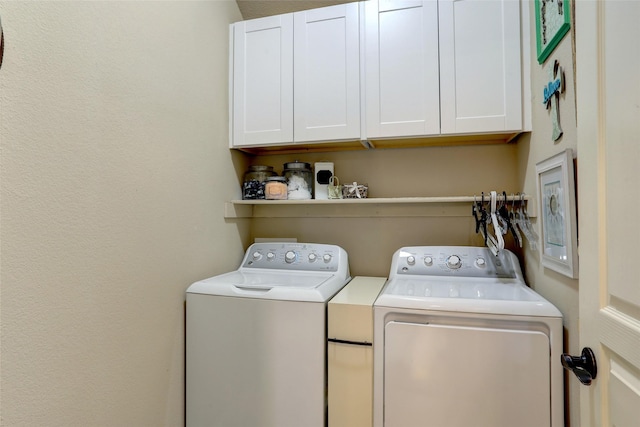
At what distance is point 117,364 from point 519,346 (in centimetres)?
140

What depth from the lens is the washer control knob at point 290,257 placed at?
1.82 metres

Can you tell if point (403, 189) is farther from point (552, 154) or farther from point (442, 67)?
point (552, 154)

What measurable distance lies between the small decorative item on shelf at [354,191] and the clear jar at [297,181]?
216 mm

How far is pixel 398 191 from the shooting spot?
1919 mm

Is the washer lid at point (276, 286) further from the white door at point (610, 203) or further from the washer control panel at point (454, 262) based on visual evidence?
the white door at point (610, 203)

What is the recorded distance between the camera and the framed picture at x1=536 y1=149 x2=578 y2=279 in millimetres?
1028

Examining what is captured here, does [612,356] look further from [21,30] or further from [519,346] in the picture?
[21,30]

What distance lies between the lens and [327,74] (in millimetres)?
1721

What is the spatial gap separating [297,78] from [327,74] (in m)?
0.17

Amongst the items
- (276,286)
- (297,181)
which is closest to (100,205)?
(276,286)

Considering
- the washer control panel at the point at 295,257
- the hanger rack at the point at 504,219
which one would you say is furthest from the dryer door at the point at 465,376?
the washer control panel at the point at 295,257

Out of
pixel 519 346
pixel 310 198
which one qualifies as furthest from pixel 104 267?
pixel 519 346

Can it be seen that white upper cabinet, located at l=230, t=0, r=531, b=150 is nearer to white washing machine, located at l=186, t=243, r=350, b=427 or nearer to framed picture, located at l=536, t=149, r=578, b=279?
framed picture, located at l=536, t=149, r=578, b=279

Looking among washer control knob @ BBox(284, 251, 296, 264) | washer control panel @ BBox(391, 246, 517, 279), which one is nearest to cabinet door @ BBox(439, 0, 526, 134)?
washer control panel @ BBox(391, 246, 517, 279)
